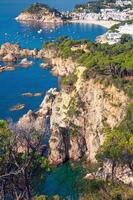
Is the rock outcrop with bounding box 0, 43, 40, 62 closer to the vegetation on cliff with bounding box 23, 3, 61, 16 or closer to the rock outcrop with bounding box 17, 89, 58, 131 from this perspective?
the rock outcrop with bounding box 17, 89, 58, 131

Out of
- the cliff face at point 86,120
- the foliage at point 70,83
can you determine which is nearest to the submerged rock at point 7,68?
the foliage at point 70,83

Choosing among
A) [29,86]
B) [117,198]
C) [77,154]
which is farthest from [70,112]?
[29,86]

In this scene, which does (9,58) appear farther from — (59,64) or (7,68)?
(59,64)

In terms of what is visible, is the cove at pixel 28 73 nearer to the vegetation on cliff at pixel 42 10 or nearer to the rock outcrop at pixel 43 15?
the rock outcrop at pixel 43 15

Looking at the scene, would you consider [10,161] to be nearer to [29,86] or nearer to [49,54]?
[29,86]

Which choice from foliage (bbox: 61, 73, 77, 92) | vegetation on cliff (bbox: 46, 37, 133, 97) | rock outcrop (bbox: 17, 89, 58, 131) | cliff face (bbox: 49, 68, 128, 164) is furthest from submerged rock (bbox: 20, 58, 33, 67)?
cliff face (bbox: 49, 68, 128, 164)

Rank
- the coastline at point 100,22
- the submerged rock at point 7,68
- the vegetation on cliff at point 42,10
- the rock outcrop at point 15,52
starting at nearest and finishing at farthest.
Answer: the submerged rock at point 7,68, the rock outcrop at point 15,52, the coastline at point 100,22, the vegetation on cliff at point 42,10

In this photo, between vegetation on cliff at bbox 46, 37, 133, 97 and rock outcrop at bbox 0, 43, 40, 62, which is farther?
rock outcrop at bbox 0, 43, 40, 62

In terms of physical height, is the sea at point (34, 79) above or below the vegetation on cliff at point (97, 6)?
below
